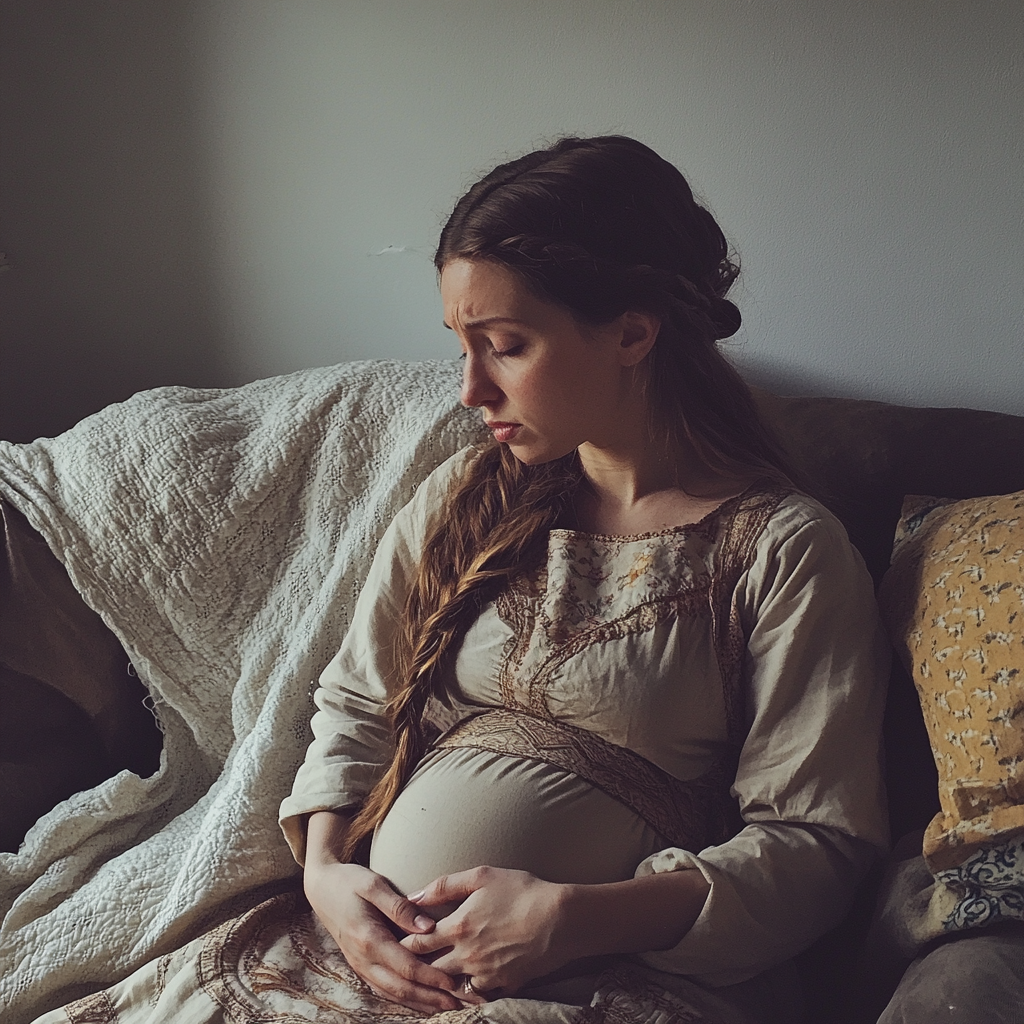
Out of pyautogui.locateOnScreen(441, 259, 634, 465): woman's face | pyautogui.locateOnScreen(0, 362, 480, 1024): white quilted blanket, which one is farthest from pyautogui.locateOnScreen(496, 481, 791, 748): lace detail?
pyautogui.locateOnScreen(0, 362, 480, 1024): white quilted blanket

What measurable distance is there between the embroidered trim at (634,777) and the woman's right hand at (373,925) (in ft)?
0.55

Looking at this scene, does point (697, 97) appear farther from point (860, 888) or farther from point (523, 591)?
point (860, 888)

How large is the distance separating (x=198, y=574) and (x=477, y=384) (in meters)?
0.57

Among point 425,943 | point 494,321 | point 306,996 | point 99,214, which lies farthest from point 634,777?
point 99,214

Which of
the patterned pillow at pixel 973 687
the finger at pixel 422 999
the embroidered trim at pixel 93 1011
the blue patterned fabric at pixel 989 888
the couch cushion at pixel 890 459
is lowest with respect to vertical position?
the embroidered trim at pixel 93 1011

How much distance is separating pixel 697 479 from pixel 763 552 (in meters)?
0.14

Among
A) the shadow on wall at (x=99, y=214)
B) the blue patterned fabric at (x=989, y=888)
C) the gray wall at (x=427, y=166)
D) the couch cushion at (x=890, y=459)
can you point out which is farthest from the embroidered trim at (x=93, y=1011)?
the shadow on wall at (x=99, y=214)

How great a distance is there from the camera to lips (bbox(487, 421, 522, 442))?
1047 millimetres

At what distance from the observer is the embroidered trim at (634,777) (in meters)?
1.00

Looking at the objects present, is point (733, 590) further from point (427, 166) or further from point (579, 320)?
point (427, 166)

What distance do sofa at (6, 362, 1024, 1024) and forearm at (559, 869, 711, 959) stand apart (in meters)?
0.45

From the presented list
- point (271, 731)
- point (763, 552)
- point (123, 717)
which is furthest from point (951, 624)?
point (123, 717)

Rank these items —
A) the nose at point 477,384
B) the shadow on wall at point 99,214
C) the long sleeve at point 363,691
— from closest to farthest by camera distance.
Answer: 1. the nose at point 477,384
2. the long sleeve at point 363,691
3. the shadow on wall at point 99,214

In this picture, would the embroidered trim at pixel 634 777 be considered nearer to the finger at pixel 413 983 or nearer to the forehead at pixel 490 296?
the finger at pixel 413 983
